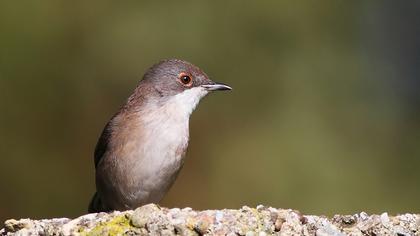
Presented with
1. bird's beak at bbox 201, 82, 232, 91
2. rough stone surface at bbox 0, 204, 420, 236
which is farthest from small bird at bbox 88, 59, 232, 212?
rough stone surface at bbox 0, 204, 420, 236

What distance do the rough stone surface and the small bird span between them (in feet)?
6.93

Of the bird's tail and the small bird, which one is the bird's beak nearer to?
the small bird

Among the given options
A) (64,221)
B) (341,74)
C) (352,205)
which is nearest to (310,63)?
(341,74)

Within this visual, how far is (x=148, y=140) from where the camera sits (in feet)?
24.5

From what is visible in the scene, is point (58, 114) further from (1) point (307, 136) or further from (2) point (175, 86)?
(1) point (307, 136)

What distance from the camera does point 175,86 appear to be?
803cm

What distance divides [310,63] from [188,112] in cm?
243

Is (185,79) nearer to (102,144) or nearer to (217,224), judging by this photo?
(102,144)

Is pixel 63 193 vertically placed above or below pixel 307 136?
below

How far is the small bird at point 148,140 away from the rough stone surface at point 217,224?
211cm

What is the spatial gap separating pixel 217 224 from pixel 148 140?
2.35 metres

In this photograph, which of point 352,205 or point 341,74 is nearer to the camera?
point 352,205

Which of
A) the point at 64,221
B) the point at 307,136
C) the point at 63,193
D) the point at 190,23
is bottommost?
Answer: the point at 64,221

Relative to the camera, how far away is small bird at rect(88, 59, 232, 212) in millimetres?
7465
